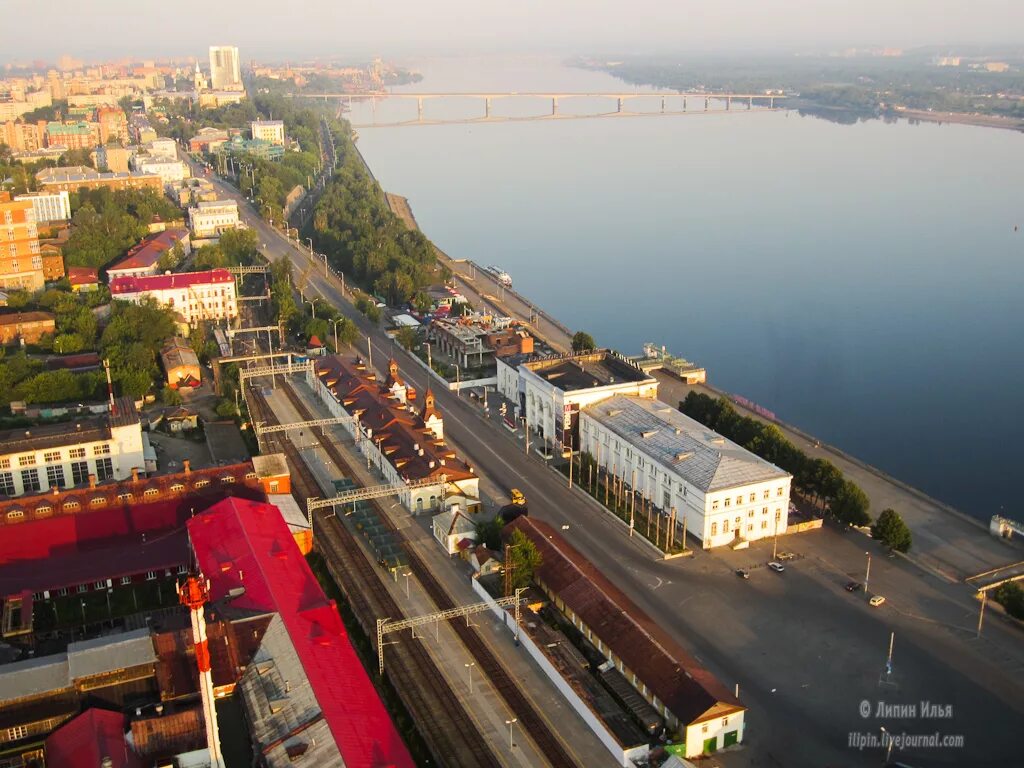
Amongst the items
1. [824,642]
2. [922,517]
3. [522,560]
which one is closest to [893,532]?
[922,517]

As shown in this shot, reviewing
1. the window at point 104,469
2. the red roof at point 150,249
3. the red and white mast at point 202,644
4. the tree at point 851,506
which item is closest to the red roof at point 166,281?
the red roof at point 150,249

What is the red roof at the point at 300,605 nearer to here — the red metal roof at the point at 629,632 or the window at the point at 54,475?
the red metal roof at the point at 629,632

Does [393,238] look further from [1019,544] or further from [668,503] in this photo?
[1019,544]

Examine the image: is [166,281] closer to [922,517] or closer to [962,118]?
[922,517]

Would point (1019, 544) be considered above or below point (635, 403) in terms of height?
below

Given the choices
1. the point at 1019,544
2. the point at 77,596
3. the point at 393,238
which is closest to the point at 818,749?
the point at 1019,544
